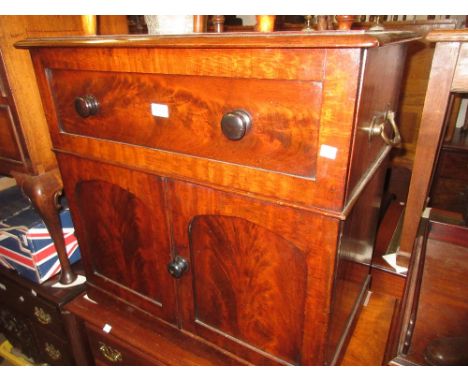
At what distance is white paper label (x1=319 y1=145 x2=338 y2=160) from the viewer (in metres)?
0.48

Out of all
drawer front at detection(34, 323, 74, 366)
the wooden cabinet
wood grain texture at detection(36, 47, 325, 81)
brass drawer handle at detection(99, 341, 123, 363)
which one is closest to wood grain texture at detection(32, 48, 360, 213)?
wood grain texture at detection(36, 47, 325, 81)

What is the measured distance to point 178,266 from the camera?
73 cm

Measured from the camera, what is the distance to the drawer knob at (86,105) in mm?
686

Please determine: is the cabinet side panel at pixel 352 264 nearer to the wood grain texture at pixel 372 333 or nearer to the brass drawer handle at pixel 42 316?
the wood grain texture at pixel 372 333

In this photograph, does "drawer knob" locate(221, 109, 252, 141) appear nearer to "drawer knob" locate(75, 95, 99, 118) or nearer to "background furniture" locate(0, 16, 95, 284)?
"drawer knob" locate(75, 95, 99, 118)

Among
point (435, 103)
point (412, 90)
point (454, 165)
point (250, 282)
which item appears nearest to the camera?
point (250, 282)

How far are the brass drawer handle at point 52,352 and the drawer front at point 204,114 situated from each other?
88 cm

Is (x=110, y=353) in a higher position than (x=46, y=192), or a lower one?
lower

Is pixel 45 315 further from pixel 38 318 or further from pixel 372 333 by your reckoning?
pixel 372 333

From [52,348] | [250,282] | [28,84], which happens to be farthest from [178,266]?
[52,348]

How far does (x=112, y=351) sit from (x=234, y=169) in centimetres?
73

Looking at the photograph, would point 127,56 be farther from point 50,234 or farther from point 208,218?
point 50,234
